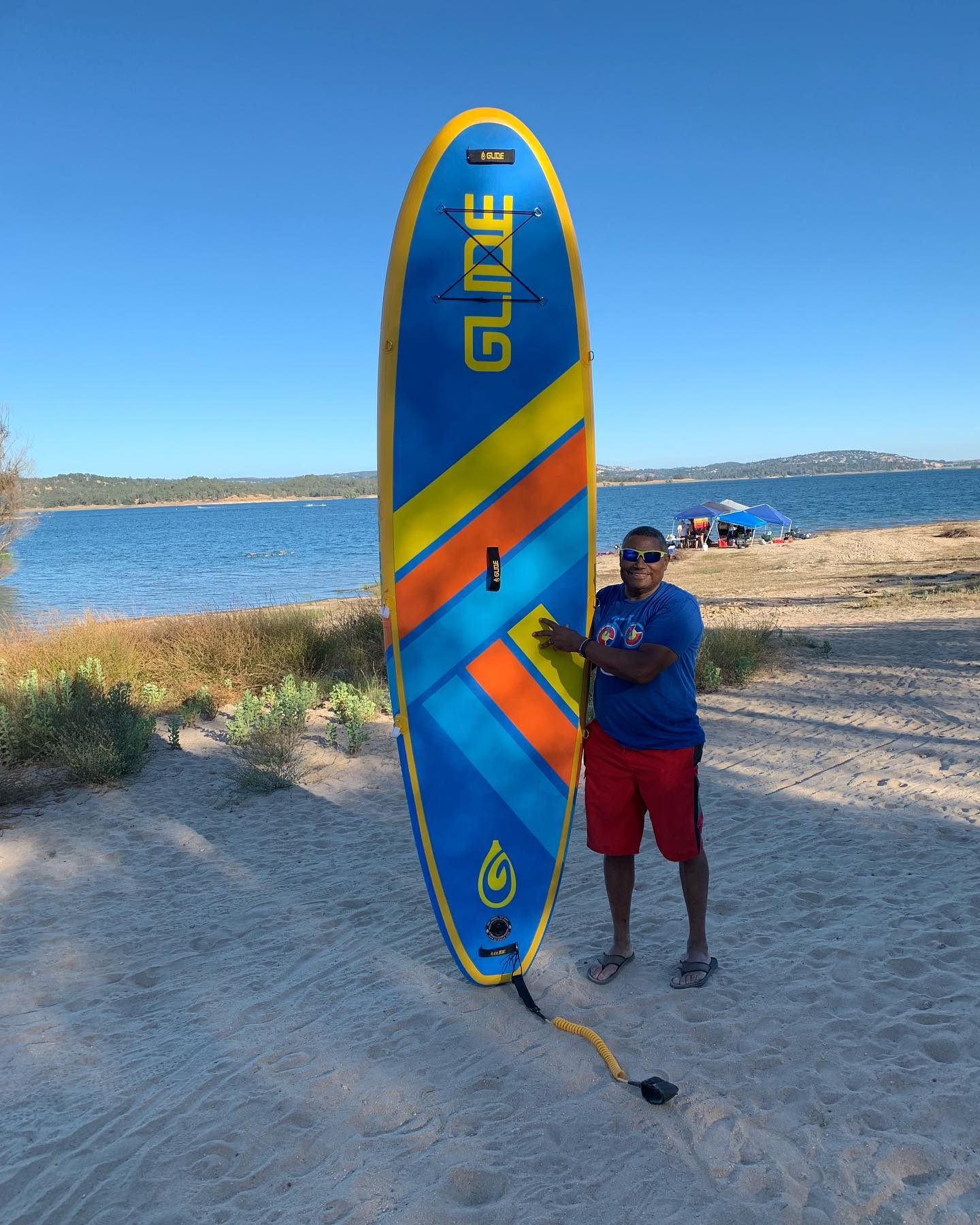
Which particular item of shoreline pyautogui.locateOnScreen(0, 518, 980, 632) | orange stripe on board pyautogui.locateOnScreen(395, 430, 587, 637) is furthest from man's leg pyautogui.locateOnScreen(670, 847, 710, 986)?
Answer: shoreline pyautogui.locateOnScreen(0, 518, 980, 632)

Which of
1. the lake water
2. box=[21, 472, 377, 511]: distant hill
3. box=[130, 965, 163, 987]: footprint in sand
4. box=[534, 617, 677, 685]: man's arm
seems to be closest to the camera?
box=[534, 617, 677, 685]: man's arm

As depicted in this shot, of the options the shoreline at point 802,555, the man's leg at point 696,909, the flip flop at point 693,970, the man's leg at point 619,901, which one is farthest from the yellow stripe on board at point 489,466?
the shoreline at point 802,555

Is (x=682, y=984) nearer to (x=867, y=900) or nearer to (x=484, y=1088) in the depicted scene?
(x=484, y=1088)

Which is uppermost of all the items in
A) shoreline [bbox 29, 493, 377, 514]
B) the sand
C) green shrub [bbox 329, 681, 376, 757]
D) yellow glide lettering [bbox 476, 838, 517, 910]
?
shoreline [bbox 29, 493, 377, 514]

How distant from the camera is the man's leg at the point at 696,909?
2.96 metres

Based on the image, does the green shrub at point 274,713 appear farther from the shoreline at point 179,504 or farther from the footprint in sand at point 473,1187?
the shoreline at point 179,504

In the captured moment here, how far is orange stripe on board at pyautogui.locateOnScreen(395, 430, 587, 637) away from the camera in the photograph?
125 inches

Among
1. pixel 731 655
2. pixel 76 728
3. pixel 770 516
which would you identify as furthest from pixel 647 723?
pixel 770 516

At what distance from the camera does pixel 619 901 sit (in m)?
3.14

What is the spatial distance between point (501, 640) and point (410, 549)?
0.50 meters

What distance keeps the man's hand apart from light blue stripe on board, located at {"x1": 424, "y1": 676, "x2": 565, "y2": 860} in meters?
0.34

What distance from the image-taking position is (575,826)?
16.4 feet

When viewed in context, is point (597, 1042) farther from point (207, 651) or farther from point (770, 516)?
point (770, 516)

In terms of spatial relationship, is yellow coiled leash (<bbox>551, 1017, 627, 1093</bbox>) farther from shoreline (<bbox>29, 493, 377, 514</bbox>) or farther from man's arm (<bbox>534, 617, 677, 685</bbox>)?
shoreline (<bbox>29, 493, 377, 514</bbox>)
